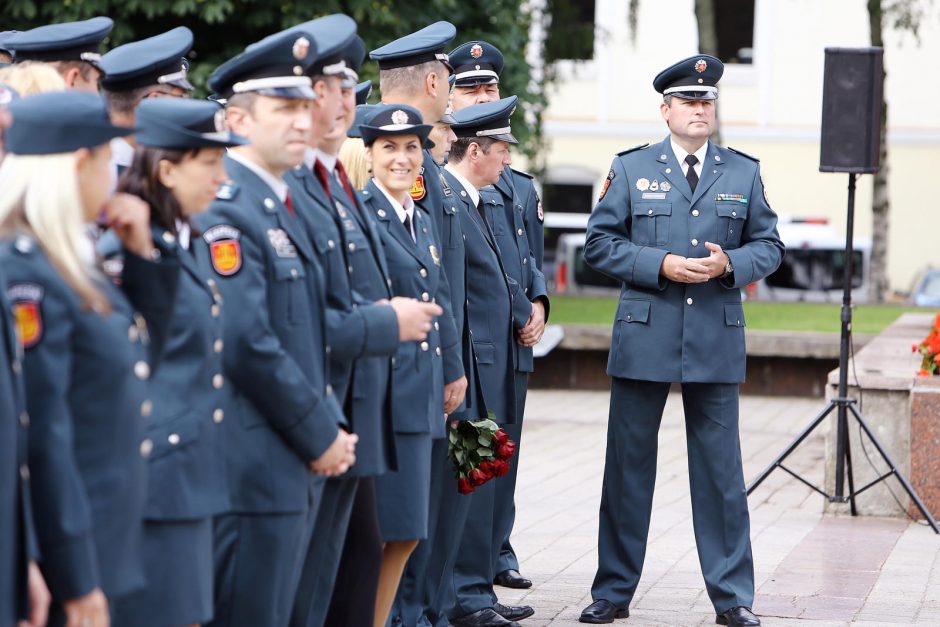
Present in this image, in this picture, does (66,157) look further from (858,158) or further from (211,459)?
(858,158)

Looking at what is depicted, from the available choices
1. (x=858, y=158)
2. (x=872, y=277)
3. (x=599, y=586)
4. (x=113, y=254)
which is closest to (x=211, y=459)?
(x=113, y=254)

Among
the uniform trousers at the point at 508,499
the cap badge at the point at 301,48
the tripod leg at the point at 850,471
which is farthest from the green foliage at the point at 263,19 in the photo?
the cap badge at the point at 301,48

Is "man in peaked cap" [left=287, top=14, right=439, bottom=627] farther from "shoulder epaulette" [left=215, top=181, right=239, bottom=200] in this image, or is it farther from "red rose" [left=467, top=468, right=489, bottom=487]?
"red rose" [left=467, top=468, right=489, bottom=487]

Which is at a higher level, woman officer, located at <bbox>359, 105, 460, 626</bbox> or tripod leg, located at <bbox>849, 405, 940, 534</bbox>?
woman officer, located at <bbox>359, 105, 460, 626</bbox>

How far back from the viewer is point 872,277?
27750 millimetres

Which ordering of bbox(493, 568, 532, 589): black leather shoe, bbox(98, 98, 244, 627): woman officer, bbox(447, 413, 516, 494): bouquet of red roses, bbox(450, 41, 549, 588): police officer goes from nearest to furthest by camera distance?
bbox(98, 98, 244, 627): woman officer < bbox(447, 413, 516, 494): bouquet of red roses < bbox(450, 41, 549, 588): police officer < bbox(493, 568, 532, 589): black leather shoe

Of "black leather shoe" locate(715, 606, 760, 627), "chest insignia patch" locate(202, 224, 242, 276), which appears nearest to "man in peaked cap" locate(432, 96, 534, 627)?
"black leather shoe" locate(715, 606, 760, 627)

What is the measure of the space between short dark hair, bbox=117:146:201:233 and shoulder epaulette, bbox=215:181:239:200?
326 millimetres

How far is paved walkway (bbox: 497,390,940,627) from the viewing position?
691 centimetres

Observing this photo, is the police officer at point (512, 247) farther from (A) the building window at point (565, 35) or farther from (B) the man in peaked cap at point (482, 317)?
(A) the building window at point (565, 35)

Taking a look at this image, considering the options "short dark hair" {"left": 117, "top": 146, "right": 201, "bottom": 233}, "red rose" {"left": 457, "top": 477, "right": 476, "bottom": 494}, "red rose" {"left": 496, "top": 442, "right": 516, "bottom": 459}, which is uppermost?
"short dark hair" {"left": 117, "top": 146, "right": 201, "bottom": 233}

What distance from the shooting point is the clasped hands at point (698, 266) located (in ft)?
21.7

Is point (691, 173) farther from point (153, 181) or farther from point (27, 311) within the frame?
point (27, 311)

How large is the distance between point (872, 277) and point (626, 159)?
2162cm
